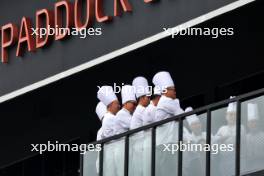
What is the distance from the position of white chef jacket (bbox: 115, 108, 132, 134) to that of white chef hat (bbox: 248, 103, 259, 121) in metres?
4.09

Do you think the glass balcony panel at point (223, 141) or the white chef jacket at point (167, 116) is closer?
the glass balcony panel at point (223, 141)

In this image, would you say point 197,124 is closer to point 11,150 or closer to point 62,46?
point 62,46

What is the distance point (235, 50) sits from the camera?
141 ft

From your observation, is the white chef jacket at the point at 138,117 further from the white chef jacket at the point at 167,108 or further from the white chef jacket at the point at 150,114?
the white chef jacket at the point at 167,108

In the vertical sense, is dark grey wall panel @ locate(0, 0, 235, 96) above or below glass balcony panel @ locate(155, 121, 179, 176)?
above

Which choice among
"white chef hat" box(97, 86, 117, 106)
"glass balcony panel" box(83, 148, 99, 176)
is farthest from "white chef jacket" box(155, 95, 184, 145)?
"glass balcony panel" box(83, 148, 99, 176)

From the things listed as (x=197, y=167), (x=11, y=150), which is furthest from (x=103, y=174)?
(x=11, y=150)

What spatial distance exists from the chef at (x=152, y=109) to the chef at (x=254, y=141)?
272 centimetres

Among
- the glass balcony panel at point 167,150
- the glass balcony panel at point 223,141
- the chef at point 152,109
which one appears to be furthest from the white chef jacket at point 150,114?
the glass balcony panel at point 223,141

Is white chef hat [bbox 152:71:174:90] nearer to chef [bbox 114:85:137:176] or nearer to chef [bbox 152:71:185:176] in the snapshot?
chef [bbox 152:71:185:176]

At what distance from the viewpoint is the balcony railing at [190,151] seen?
3519cm

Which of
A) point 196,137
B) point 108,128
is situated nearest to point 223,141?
point 196,137

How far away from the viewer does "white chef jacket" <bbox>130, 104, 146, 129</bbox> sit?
37.9m

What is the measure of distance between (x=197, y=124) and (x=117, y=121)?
2.89 meters
